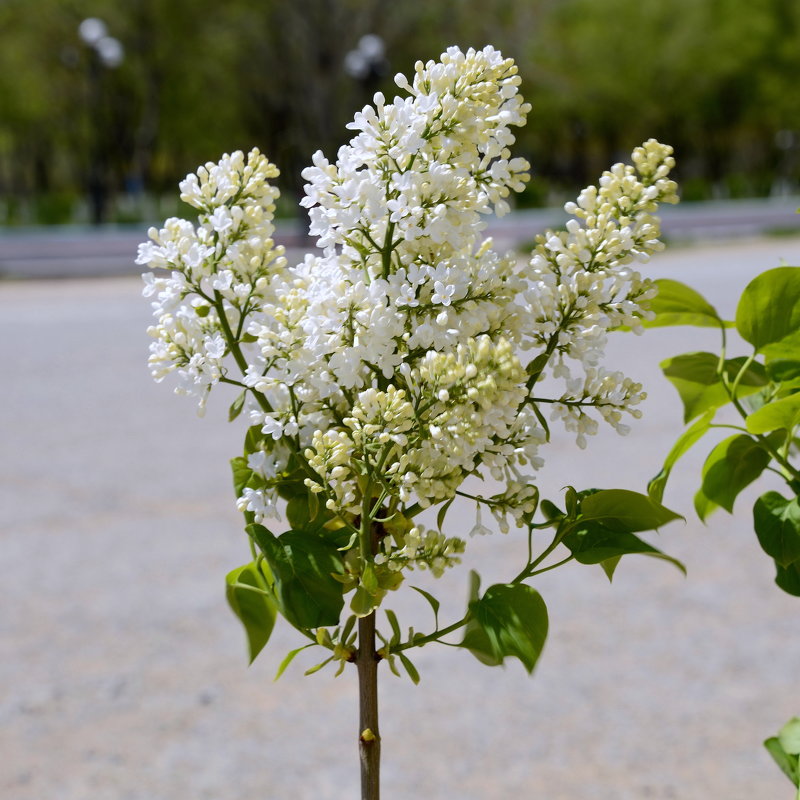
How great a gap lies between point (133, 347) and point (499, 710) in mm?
7929

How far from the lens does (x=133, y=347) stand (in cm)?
1071

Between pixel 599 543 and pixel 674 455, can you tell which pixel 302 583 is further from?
pixel 674 455

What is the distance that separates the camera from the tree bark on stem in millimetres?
1088

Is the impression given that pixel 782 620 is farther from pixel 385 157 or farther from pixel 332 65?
pixel 332 65

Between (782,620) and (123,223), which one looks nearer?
(782,620)

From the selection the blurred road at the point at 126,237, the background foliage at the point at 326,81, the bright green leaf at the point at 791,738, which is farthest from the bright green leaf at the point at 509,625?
the background foliage at the point at 326,81

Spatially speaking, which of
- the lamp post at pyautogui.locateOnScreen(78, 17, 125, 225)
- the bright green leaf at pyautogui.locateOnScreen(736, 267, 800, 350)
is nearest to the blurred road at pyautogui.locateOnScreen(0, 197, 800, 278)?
the lamp post at pyautogui.locateOnScreen(78, 17, 125, 225)

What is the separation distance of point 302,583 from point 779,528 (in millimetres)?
470

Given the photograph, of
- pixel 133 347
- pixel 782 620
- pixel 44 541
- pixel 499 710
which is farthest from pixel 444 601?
pixel 133 347

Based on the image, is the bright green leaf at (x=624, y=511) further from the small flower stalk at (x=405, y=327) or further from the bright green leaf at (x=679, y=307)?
the bright green leaf at (x=679, y=307)

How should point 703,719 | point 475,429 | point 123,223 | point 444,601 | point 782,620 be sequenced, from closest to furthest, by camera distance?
point 475,429, point 703,719, point 782,620, point 444,601, point 123,223

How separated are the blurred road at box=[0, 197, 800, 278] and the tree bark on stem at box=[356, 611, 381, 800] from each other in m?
16.4

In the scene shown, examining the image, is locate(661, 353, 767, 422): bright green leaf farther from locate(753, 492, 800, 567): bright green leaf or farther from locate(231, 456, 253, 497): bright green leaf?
locate(231, 456, 253, 497): bright green leaf

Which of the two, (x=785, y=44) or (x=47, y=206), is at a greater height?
(x=785, y=44)
